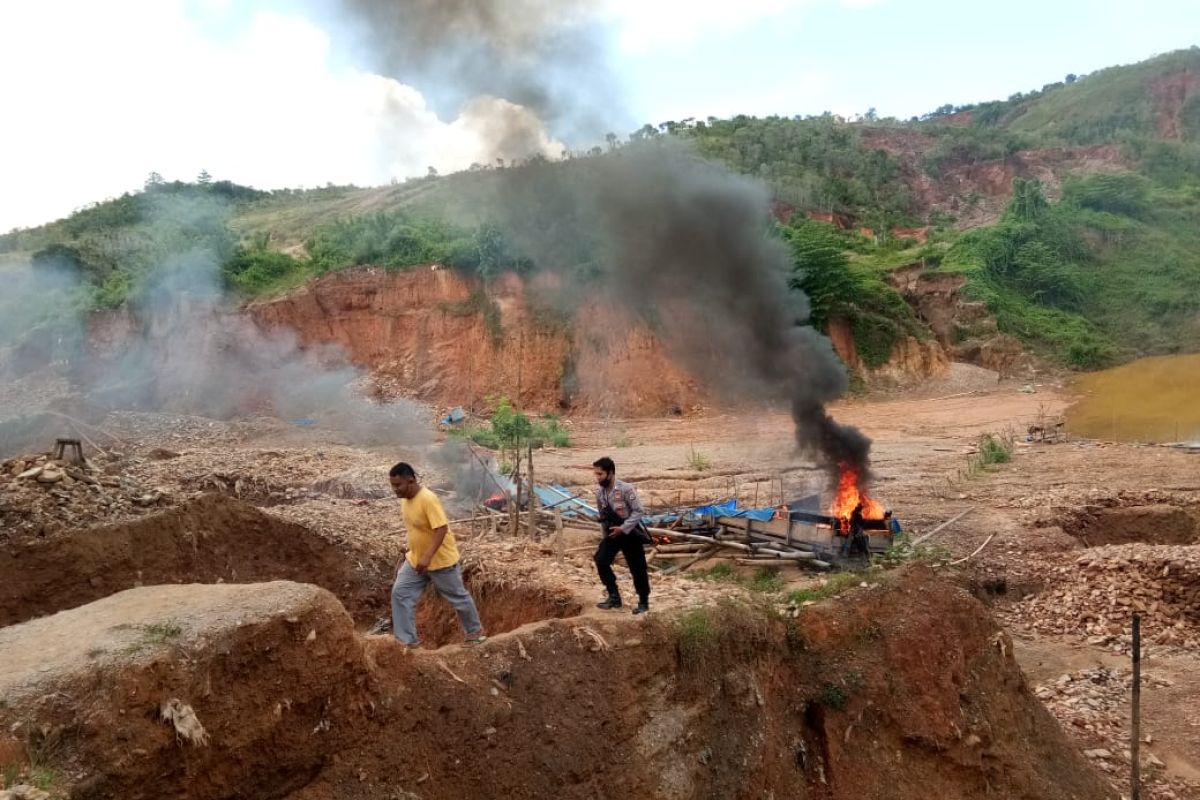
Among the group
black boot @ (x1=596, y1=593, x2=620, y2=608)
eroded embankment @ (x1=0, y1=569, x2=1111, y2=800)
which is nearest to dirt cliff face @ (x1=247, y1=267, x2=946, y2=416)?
black boot @ (x1=596, y1=593, x2=620, y2=608)

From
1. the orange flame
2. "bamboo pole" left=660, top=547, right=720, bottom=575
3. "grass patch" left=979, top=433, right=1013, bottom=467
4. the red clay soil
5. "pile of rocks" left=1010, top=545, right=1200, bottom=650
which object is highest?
the red clay soil

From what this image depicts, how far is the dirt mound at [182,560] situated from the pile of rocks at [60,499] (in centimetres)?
44

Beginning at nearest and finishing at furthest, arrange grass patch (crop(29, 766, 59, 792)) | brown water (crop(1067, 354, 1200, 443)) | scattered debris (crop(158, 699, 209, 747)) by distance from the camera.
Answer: grass patch (crop(29, 766, 59, 792)) < scattered debris (crop(158, 699, 209, 747)) < brown water (crop(1067, 354, 1200, 443))

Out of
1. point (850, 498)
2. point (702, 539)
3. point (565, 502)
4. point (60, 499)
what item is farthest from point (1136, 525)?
point (60, 499)

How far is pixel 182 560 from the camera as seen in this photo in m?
6.80

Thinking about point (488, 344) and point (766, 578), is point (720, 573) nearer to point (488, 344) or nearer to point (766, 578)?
point (766, 578)

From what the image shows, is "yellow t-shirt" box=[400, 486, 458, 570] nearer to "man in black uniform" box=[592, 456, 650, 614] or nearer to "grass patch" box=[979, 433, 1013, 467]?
"man in black uniform" box=[592, 456, 650, 614]

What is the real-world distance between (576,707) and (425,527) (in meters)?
1.40

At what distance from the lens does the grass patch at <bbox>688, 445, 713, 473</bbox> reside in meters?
17.4

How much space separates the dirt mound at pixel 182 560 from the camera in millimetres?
6199

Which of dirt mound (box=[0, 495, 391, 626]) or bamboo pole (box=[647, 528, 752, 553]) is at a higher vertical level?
dirt mound (box=[0, 495, 391, 626])

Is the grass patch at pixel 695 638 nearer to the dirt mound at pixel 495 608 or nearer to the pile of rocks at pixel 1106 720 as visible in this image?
the dirt mound at pixel 495 608

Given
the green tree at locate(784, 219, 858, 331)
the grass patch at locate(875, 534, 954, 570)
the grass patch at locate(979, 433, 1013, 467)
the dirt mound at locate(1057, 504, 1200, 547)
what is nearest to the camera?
the grass patch at locate(875, 534, 954, 570)

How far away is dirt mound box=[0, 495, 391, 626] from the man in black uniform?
295 cm
